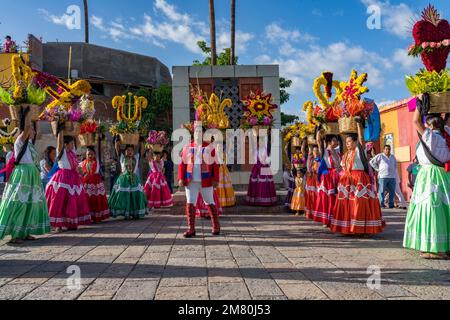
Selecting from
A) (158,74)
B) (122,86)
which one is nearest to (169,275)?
(122,86)

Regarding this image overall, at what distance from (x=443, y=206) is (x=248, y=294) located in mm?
2815

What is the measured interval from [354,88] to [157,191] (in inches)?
246

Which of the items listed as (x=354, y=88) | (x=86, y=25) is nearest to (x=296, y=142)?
(x=354, y=88)

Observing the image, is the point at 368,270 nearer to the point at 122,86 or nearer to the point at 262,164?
the point at 262,164

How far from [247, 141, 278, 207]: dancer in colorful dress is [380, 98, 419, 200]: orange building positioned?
5335mm

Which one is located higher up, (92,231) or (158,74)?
(158,74)

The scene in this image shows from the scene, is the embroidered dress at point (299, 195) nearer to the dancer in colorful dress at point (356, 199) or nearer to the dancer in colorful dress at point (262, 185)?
the dancer in colorful dress at point (262, 185)

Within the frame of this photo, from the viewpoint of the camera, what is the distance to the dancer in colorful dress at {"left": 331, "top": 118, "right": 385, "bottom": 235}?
5.77 m

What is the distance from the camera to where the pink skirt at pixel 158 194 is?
33.8ft

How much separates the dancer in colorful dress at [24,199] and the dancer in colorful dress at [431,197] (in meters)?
5.46

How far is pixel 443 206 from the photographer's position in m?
4.38

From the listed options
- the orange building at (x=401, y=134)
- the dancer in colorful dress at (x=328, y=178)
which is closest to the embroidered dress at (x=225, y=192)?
the dancer in colorful dress at (x=328, y=178)

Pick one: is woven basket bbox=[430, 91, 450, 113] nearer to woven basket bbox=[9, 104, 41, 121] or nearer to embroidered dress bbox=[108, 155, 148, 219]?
woven basket bbox=[9, 104, 41, 121]

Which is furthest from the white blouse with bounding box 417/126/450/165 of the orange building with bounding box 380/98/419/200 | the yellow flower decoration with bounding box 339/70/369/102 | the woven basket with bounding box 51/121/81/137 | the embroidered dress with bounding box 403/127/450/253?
the orange building with bounding box 380/98/419/200
